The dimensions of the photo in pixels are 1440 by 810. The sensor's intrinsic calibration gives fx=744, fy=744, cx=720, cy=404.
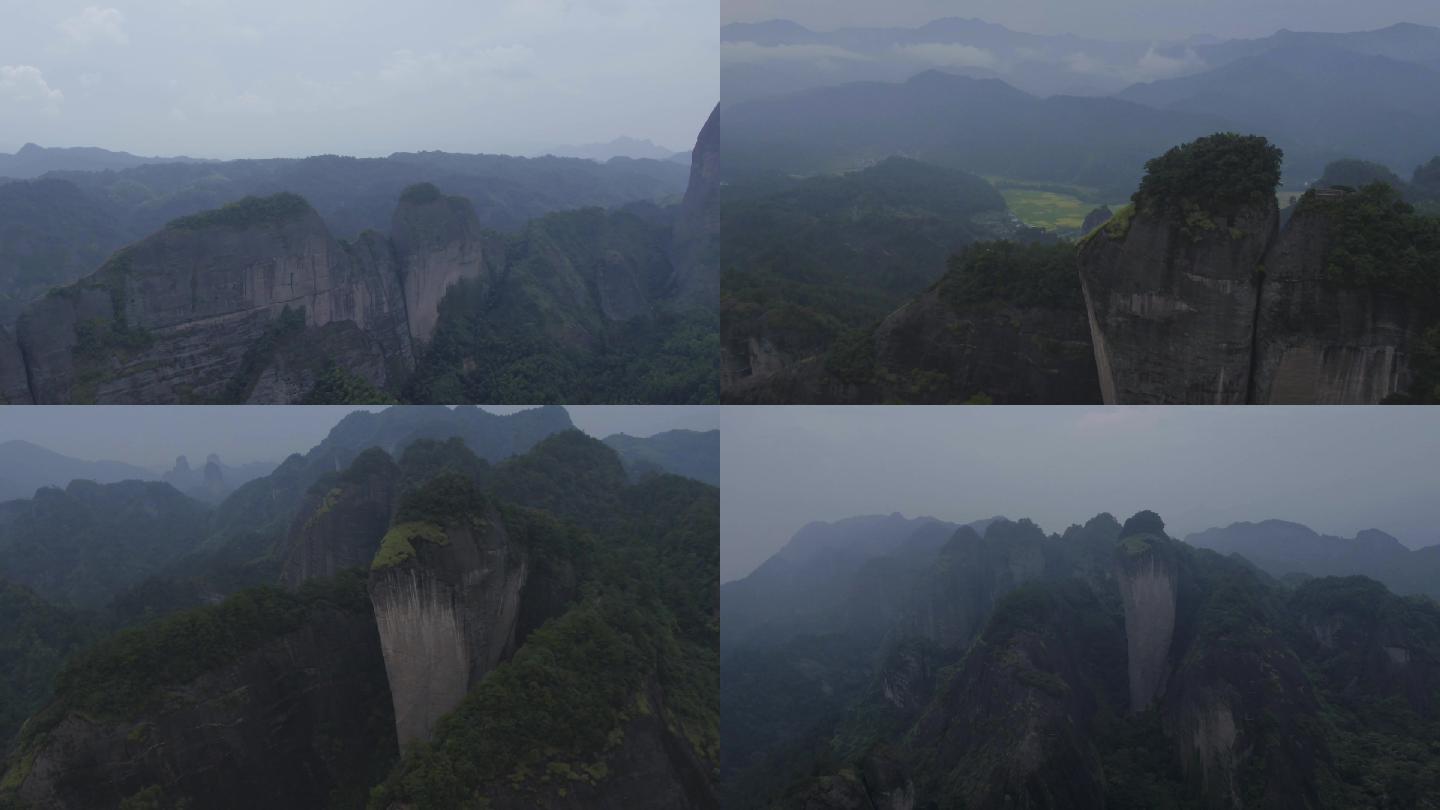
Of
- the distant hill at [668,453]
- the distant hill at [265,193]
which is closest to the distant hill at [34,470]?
the distant hill at [265,193]

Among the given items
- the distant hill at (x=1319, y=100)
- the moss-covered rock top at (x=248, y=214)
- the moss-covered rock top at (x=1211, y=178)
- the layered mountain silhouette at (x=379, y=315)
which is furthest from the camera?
the distant hill at (x=1319, y=100)

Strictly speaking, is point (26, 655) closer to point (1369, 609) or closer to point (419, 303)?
point (419, 303)

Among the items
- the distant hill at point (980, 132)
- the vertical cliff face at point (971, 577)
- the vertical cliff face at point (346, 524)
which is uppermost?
the distant hill at point (980, 132)

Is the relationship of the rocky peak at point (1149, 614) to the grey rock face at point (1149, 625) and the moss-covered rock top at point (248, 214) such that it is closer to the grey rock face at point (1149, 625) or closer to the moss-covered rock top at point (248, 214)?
the grey rock face at point (1149, 625)

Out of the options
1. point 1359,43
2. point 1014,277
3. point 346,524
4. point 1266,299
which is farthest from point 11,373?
point 1359,43

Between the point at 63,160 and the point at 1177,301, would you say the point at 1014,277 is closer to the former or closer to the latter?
the point at 1177,301
